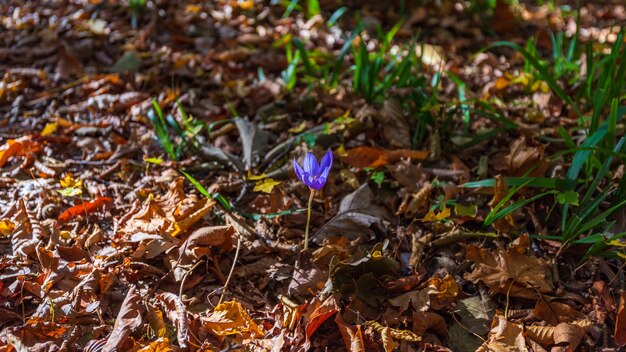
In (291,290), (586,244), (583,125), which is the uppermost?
(583,125)

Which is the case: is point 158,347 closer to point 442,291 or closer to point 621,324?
point 442,291

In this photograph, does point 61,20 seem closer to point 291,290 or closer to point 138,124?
point 138,124

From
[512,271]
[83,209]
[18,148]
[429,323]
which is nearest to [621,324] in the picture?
[512,271]

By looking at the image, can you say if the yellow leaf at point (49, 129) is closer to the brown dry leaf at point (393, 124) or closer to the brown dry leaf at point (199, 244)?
the brown dry leaf at point (199, 244)

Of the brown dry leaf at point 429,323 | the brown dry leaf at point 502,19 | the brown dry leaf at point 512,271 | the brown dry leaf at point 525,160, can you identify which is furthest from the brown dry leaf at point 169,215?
the brown dry leaf at point 502,19

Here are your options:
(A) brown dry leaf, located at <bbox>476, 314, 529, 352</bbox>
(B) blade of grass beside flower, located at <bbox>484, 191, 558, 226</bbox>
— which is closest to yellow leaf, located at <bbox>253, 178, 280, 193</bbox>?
(B) blade of grass beside flower, located at <bbox>484, 191, 558, 226</bbox>

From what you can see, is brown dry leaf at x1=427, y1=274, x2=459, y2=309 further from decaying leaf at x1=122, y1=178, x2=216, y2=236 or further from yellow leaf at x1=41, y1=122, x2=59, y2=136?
yellow leaf at x1=41, y1=122, x2=59, y2=136

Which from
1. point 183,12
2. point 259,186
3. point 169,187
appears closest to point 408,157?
point 259,186
